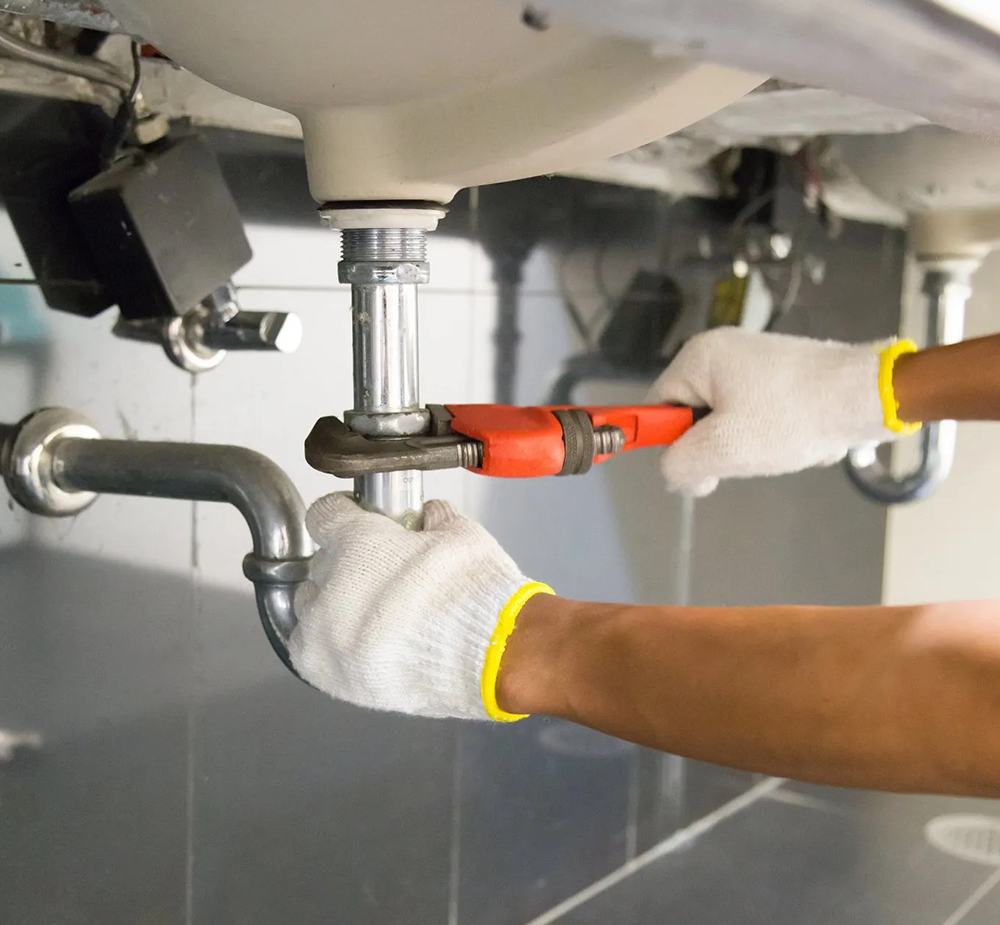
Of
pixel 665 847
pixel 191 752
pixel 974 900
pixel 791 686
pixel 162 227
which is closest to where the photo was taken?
pixel 791 686

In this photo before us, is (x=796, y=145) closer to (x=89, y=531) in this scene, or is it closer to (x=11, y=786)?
(x=89, y=531)

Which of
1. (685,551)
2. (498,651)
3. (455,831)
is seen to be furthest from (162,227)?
(685,551)

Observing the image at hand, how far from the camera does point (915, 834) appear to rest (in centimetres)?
132

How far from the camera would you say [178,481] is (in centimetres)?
61

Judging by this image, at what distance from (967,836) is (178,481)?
1.15 metres

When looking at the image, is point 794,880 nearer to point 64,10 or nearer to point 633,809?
point 633,809

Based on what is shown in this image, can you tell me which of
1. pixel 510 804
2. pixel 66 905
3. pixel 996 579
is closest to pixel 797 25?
pixel 66 905

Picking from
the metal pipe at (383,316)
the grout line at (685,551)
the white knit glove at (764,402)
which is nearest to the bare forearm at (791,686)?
the metal pipe at (383,316)

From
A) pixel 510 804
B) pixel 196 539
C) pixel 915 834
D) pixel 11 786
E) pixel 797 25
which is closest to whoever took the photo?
pixel 797 25

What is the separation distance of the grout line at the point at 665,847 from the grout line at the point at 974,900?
0.01 m

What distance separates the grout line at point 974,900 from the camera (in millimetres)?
1143

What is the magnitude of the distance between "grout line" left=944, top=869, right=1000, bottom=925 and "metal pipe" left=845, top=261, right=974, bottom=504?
45 centimetres

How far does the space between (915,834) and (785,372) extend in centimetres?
86

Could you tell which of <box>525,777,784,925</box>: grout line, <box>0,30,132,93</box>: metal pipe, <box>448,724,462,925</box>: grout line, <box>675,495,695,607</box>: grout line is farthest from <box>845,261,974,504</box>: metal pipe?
<box>0,30,132,93</box>: metal pipe
